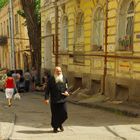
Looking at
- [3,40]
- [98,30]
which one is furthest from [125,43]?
[3,40]

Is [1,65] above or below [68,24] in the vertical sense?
below

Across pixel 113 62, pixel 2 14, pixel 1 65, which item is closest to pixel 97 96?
pixel 113 62

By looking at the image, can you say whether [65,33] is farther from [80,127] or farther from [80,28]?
[80,127]

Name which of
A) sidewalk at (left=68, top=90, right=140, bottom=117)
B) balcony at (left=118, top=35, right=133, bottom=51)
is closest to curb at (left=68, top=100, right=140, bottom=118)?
sidewalk at (left=68, top=90, right=140, bottom=117)

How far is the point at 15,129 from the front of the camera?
11.9m

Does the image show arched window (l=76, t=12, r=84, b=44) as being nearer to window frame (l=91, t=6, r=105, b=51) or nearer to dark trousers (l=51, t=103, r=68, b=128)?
window frame (l=91, t=6, r=105, b=51)

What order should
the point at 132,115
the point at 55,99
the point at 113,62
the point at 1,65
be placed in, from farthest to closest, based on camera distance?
the point at 1,65
the point at 113,62
the point at 132,115
the point at 55,99

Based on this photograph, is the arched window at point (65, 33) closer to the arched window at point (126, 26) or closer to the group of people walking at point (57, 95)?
the arched window at point (126, 26)

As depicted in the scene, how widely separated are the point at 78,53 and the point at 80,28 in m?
1.31

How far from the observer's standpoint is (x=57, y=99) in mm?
11266

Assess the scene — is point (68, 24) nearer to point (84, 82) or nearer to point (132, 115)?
point (84, 82)

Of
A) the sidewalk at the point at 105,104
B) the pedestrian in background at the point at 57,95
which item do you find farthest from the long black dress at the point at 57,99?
the sidewalk at the point at 105,104

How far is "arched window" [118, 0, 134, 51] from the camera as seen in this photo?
738 inches

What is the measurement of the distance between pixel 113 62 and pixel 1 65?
141 ft
